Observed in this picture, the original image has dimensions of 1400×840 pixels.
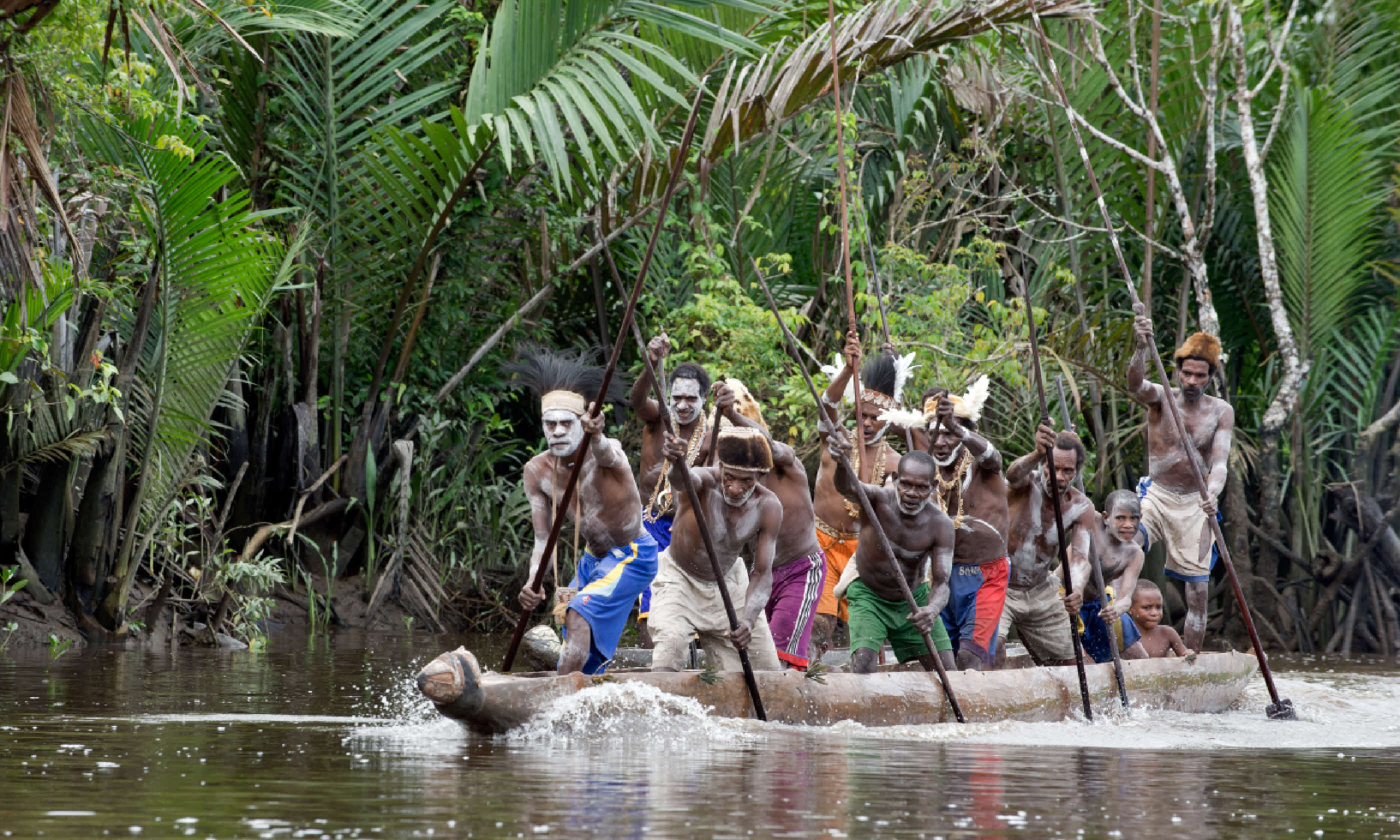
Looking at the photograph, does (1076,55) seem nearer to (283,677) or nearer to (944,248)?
(944,248)

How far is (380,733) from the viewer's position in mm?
6562

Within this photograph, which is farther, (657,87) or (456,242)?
(456,242)

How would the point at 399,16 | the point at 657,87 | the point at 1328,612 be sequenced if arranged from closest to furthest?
the point at 657,87, the point at 399,16, the point at 1328,612

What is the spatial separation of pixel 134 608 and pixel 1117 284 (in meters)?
8.01

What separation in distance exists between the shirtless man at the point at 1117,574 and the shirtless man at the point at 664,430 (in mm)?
2265

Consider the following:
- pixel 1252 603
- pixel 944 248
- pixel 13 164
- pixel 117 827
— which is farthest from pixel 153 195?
pixel 1252 603

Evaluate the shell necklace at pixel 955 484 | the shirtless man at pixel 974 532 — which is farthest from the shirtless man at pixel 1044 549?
the shell necklace at pixel 955 484

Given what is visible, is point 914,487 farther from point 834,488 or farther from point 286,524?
point 286,524

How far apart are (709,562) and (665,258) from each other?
6.61 m

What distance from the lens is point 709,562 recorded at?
7391 mm

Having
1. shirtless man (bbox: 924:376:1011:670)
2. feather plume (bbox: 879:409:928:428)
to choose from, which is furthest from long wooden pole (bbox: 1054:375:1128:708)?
feather plume (bbox: 879:409:928:428)

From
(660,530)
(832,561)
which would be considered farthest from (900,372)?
(660,530)

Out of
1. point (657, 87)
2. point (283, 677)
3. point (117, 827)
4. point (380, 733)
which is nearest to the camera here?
point (117, 827)

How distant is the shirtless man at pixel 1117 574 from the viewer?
30.1 feet
